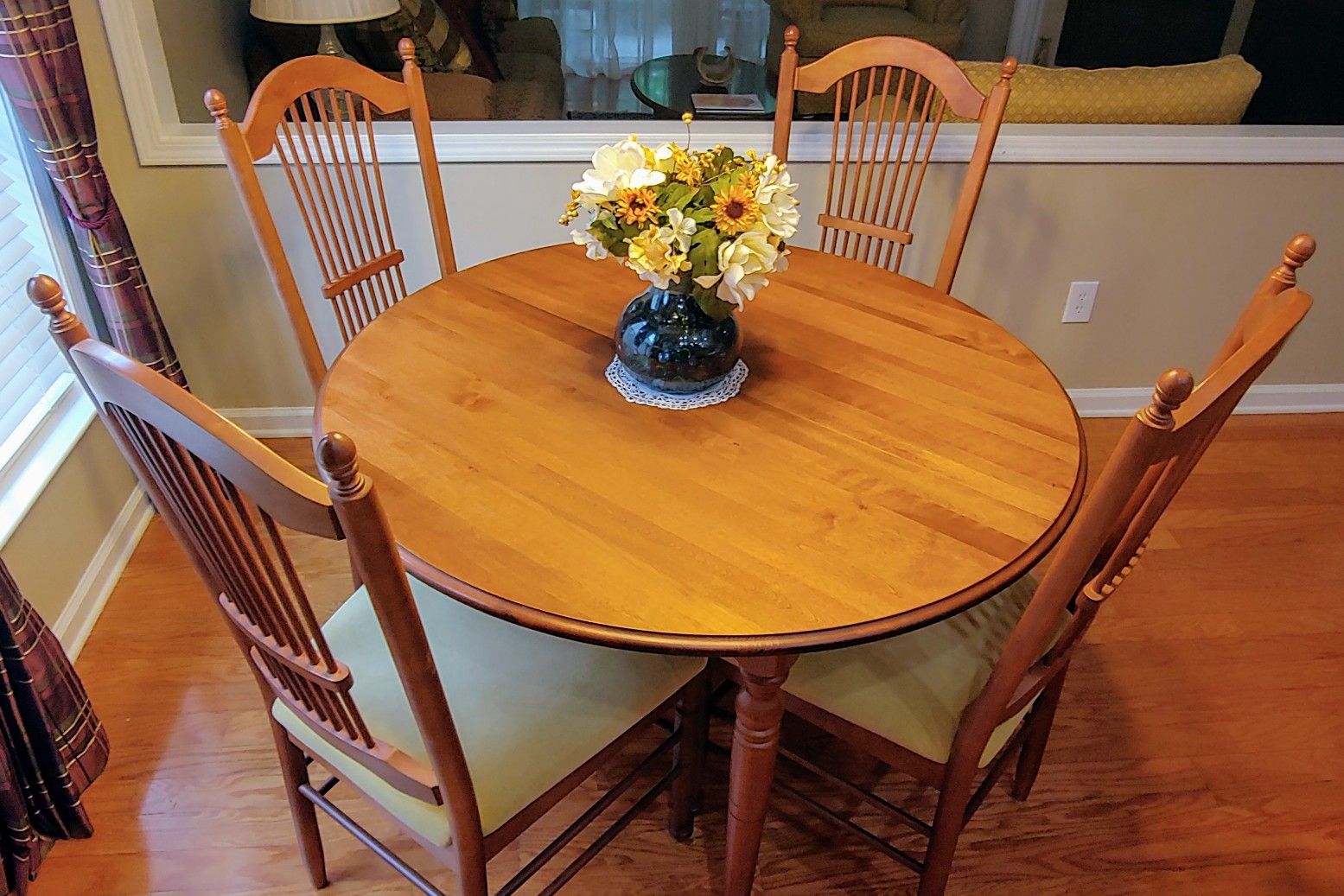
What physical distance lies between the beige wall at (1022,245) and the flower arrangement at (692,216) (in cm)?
110

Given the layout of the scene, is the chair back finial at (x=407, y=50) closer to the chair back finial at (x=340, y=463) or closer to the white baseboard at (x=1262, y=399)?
the chair back finial at (x=340, y=463)

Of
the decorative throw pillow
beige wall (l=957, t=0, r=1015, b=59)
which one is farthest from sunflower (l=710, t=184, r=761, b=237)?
beige wall (l=957, t=0, r=1015, b=59)

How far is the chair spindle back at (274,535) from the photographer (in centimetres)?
78

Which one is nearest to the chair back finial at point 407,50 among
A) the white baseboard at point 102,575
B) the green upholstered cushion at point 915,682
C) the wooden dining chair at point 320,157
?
the wooden dining chair at point 320,157

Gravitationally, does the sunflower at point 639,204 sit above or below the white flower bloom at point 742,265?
above

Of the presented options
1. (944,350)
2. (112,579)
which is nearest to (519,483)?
(944,350)

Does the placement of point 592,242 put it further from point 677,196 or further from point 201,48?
point 201,48

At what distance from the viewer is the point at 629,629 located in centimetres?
102

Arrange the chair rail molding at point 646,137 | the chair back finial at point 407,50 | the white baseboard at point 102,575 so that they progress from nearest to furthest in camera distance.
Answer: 1. the chair back finial at point 407,50
2. the white baseboard at point 102,575
3. the chair rail molding at point 646,137

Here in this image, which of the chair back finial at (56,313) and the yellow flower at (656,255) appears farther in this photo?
the yellow flower at (656,255)

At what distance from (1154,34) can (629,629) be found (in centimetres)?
489

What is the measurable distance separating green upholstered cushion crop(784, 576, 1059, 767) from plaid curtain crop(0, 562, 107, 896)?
1.19 metres

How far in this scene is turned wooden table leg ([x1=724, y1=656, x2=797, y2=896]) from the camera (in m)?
1.13

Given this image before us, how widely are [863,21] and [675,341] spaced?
4.11 meters
